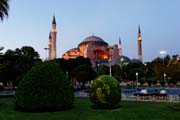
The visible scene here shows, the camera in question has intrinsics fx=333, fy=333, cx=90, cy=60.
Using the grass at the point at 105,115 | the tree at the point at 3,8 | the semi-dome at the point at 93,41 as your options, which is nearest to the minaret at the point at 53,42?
the semi-dome at the point at 93,41

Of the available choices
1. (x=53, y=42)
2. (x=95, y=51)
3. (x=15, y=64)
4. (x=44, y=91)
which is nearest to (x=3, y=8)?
(x=44, y=91)

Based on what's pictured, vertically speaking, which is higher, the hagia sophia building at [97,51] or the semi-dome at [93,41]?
the semi-dome at [93,41]

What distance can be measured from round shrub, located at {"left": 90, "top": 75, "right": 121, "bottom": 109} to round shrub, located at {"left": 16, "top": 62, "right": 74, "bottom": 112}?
1556 millimetres

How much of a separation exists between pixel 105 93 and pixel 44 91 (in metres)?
3.64

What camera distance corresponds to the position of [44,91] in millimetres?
19469

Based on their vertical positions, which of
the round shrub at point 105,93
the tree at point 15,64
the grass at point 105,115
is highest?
the tree at point 15,64

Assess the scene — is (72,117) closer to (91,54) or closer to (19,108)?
(19,108)

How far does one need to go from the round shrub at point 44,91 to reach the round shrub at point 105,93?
5.10 ft

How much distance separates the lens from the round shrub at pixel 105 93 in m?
19.9

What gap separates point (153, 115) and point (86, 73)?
57.4 meters

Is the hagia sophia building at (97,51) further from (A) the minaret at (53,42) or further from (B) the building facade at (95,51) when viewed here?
(A) the minaret at (53,42)

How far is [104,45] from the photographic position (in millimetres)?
140375

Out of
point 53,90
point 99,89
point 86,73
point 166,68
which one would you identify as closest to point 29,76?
point 53,90

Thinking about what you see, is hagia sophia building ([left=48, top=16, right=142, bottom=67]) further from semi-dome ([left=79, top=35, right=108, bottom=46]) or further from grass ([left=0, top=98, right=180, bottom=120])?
grass ([left=0, top=98, right=180, bottom=120])
